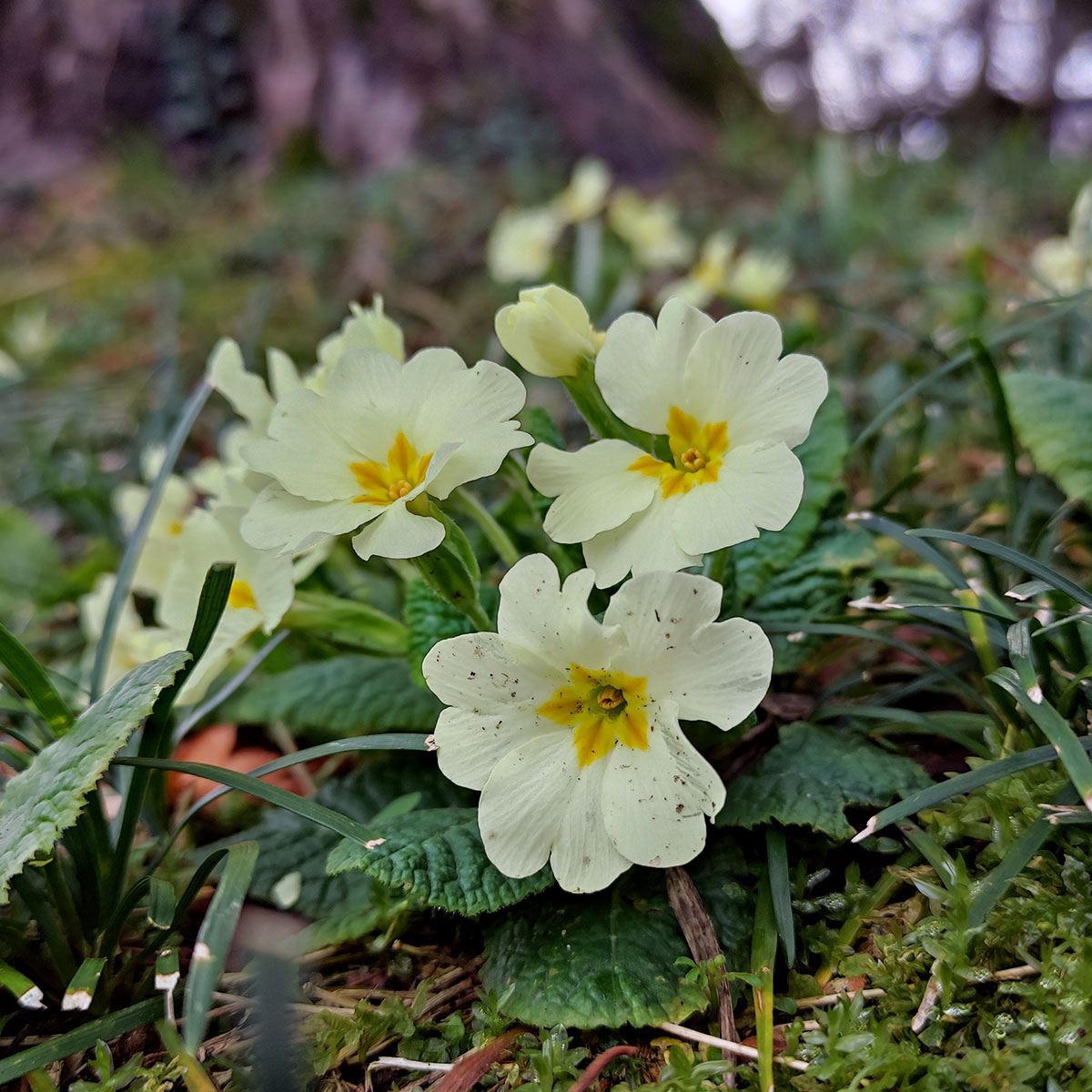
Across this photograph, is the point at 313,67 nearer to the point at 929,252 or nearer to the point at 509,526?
the point at 929,252

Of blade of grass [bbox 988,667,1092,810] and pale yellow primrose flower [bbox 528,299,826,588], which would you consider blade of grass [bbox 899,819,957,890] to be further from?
pale yellow primrose flower [bbox 528,299,826,588]

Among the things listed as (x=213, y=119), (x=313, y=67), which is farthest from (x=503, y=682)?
(x=213, y=119)

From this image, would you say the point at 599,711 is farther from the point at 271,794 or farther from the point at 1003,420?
the point at 1003,420

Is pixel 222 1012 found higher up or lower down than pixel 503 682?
lower down

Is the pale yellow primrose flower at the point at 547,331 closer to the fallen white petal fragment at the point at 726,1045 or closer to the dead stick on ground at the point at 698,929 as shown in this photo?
the dead stick on ground at the point at 698,929

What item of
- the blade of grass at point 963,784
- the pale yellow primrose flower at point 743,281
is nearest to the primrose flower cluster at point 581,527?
the blade of grass at point 963,784

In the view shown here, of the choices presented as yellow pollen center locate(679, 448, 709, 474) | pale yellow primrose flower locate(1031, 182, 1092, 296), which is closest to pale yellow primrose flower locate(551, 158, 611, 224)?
pale yellow primrose flower locate(1031, 182, 1092, 296)

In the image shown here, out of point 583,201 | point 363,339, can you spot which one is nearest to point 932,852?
point 363,339
